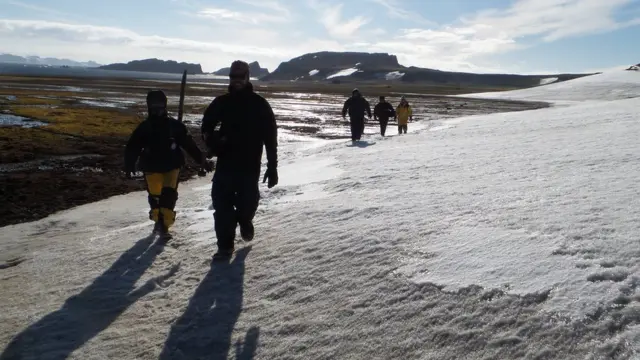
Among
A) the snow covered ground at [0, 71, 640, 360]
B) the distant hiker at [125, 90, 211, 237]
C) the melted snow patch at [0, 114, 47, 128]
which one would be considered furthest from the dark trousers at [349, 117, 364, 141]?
the melted snow patch at [0, 114, 47, 128]

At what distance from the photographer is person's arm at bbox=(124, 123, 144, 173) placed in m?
5.52

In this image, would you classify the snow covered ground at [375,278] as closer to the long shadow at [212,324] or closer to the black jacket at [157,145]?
the long shadow at [212,324]

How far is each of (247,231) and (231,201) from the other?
38 centimetres

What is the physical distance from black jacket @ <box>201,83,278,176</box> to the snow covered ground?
910mm

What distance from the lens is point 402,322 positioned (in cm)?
312

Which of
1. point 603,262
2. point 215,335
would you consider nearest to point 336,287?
point 215,335

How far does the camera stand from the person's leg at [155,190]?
18.7 ft

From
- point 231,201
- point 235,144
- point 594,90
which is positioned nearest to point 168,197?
point 231,201

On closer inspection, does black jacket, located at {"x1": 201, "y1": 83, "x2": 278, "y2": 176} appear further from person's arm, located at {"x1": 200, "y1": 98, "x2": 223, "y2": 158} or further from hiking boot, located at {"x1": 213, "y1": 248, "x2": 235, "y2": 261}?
hiking boot, located at {"x1": 213, "y1": 248, "x2": 235, "y2": 261}

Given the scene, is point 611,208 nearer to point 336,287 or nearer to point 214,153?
point 336,287

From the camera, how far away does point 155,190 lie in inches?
225

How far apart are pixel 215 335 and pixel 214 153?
6.58 ft

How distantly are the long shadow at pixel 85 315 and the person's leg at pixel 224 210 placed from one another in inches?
21.6

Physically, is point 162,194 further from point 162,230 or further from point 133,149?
point 133,149
